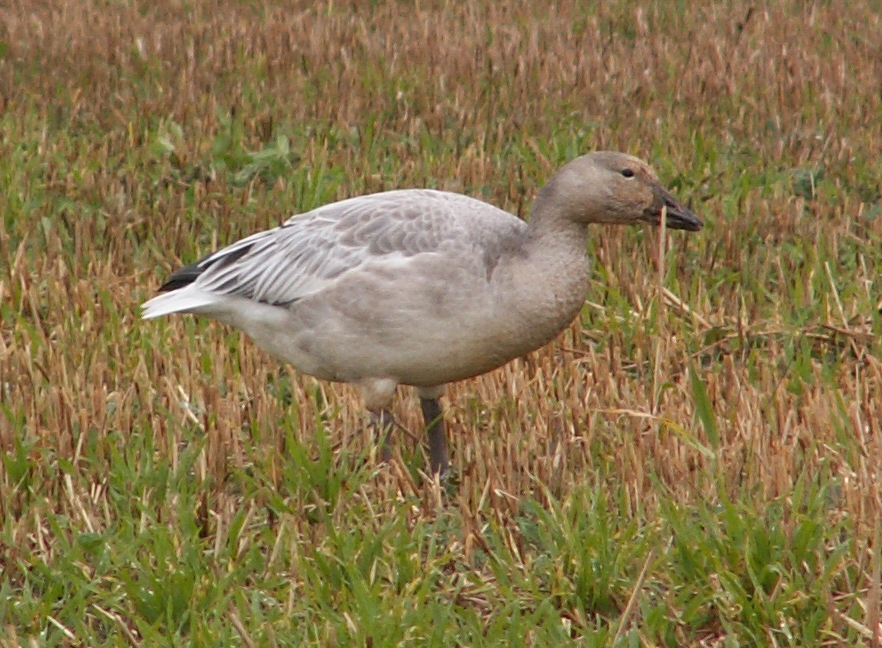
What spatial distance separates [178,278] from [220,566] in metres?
1.63

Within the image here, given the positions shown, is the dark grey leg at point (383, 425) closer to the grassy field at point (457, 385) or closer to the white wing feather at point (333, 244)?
the grassy field at point (457, 385)

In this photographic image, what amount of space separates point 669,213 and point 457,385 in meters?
1.18

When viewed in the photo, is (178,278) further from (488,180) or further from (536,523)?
(488,180)

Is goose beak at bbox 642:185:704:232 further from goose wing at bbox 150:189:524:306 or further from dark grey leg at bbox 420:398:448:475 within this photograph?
dark grey leg at bbox 420:398:448:475

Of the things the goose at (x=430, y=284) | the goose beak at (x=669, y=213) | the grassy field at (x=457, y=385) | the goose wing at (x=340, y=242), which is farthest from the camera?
the goose beak at (x=669, y=213)

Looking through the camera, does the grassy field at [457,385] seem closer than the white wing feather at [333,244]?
Yes

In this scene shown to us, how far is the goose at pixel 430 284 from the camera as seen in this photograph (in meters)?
4.56

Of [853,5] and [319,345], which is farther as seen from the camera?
[853,5]

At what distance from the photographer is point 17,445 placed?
4578 millimetres

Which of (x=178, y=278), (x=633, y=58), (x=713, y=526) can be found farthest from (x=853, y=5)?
(x=713, y=526)

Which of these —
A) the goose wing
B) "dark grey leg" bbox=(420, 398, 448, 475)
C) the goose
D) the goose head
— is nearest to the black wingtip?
the goose wing

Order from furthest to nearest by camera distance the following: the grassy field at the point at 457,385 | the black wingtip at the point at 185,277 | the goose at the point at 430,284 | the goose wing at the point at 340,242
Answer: the black wingtip at the point at 185,277, the goose wing at the point at 340,242, the goose at the point at 430,284, the grassy field at the point at 457,385

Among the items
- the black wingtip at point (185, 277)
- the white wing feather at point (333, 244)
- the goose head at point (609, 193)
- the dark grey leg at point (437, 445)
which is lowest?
the dark grey leg at point (437, 445)

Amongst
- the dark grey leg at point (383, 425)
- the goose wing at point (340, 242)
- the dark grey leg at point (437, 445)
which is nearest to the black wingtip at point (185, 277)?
the goose wing at point (340, 242)
